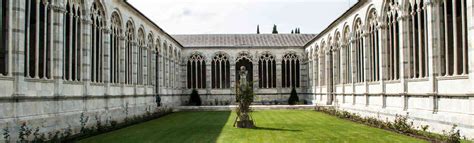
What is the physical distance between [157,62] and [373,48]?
1666 centimetres

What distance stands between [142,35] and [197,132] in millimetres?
13370

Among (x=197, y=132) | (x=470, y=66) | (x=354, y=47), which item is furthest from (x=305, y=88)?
(x=470, y=66)

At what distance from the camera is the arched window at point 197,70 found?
46.5m

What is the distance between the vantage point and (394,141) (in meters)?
15.1

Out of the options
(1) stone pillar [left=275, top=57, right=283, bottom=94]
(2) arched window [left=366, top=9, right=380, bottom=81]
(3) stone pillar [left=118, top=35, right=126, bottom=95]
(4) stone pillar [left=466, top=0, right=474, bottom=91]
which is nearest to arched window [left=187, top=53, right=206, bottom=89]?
(1) stone pillar [left=275, top=57, right=283, bottom=94]

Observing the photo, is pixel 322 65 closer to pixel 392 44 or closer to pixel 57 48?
pixel 392 44

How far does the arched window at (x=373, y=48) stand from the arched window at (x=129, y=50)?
43.7ft

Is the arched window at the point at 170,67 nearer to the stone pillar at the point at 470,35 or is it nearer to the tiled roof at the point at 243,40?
the tiled roof at the point at 243,40

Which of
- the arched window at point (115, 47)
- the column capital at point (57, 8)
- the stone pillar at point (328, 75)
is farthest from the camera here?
the stone pillar at point (328, 75)

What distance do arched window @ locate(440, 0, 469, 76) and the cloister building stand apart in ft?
0.11

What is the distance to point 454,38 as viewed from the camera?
51.7 ft

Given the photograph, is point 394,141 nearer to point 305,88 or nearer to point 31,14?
point 31,14

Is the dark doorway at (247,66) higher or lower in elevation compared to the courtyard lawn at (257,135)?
higher

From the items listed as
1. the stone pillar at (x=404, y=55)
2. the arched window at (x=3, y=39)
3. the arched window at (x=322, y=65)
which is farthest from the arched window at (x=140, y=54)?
the stone pillar at (x=404, y=55)
